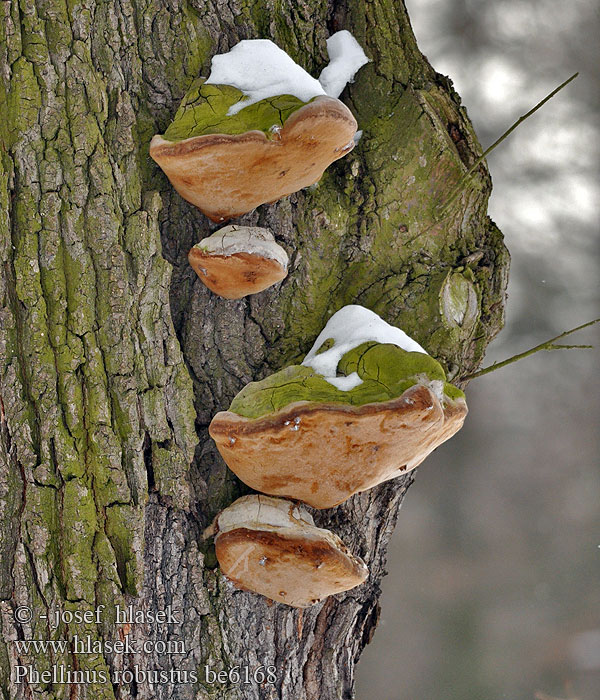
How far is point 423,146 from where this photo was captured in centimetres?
164

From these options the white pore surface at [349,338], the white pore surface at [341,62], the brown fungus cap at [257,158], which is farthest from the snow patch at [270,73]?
the white pore surface at [349,338]

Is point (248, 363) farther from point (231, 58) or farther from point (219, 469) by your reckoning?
point (231, 58)

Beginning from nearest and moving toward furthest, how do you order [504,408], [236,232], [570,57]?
[236,232]
[570,57]
[504,408]

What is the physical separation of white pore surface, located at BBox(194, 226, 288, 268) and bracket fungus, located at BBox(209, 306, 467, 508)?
0.23 m

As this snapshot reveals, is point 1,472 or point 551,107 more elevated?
point 551,107

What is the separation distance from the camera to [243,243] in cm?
145

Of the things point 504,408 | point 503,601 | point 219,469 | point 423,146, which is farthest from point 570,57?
point 219,469

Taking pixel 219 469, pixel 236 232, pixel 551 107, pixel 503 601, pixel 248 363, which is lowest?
A: pixel 503 601

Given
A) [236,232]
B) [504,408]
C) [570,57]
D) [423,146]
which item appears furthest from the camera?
[504,408]

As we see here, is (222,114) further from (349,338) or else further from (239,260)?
(349,338)

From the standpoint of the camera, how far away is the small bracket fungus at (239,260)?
1434 mm

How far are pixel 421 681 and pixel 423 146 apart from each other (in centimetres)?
807

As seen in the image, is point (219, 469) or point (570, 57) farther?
point (570, 57)

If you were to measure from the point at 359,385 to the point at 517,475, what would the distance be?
8197 mm
